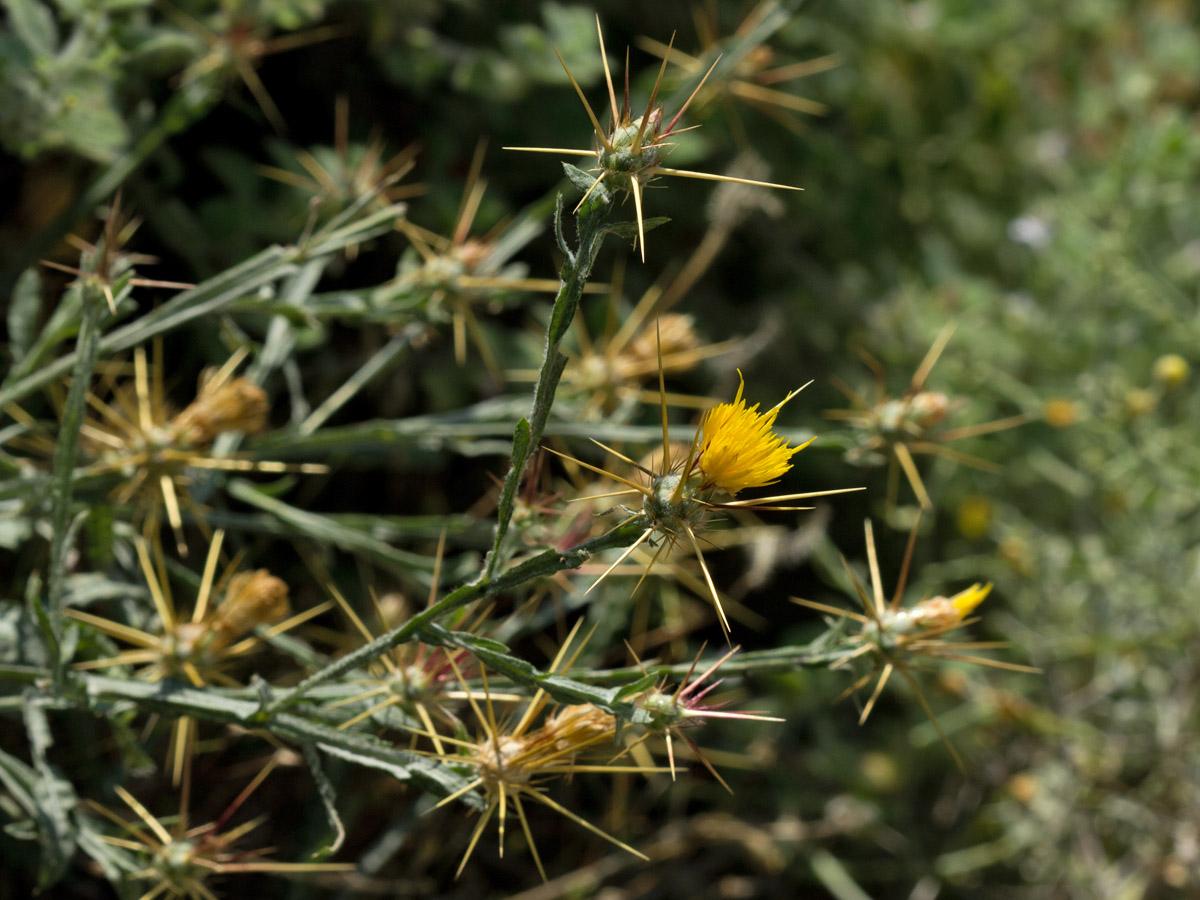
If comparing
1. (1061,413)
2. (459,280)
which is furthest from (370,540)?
(1061,413)

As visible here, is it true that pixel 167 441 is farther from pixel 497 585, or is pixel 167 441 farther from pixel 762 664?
pixel 762 664

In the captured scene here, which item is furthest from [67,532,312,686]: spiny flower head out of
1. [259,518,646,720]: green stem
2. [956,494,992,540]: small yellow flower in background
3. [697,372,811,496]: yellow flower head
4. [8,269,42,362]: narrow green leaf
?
[956,494,992,540]: small yellow flower in background

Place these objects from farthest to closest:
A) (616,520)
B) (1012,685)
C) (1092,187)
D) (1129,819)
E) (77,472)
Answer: (1092,187) → (1012,685) → (1129,819) → (616,520) → (77,472)

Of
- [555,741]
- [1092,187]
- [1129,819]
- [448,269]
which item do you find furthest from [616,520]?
[1092,187]

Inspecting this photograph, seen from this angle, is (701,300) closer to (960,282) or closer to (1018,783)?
(960,282)

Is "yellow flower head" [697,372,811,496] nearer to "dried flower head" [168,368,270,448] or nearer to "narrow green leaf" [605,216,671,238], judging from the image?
"narrow green leaf" [605,216,671,238]

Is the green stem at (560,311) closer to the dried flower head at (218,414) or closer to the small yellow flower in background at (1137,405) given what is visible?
the dried flower head at (218,414)

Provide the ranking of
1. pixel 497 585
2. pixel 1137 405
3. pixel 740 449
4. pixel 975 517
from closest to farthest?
pixel 740 449
pixel 497 585
pixel 1137 405
pixel 975 517
